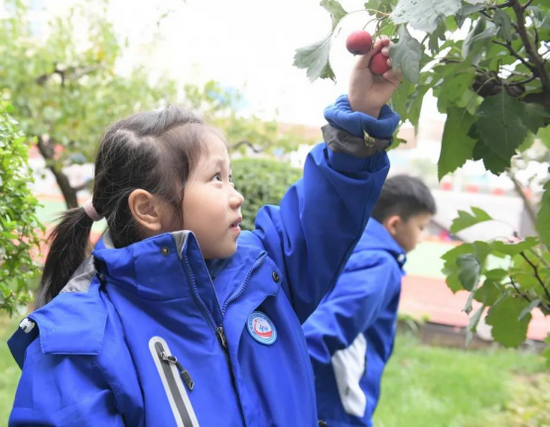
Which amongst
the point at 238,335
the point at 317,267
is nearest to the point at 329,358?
the point at 317,267

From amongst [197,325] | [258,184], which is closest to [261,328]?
[197,325]

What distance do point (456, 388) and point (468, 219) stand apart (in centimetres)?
332

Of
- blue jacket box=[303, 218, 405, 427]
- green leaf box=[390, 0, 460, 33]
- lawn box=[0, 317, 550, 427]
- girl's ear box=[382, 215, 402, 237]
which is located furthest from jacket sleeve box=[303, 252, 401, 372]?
lawn box=[0, 317, 550, 427]

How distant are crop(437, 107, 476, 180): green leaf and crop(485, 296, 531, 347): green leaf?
1.12 ft

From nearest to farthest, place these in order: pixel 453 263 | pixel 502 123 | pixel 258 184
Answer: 1. pixel 502 123
2. pixel 453 263
3. pixel 258 184

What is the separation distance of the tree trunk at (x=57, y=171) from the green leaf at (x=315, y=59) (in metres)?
3.76

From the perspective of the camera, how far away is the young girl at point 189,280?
1204mm

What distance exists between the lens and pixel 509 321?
155cm

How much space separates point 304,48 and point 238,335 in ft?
1.76

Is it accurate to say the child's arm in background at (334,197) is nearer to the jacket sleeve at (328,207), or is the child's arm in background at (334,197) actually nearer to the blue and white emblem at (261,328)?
the jacket sleeve at (328,207)

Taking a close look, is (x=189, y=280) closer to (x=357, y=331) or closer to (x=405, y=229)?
(x=357, y=331)

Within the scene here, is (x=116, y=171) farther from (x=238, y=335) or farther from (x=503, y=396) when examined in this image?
(x=503, y=396)

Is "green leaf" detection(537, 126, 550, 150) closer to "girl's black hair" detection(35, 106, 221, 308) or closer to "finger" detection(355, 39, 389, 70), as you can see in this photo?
"finger" detection(355, 39, 389, 70)

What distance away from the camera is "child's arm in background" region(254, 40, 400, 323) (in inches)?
53.3
